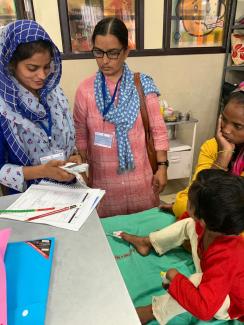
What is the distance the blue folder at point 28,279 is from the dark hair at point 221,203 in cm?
49

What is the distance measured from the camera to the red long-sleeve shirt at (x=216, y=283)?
33.9 inches

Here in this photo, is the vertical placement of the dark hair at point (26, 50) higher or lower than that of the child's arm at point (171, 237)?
higher

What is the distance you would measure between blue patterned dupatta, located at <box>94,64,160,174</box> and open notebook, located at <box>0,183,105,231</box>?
1.74ft

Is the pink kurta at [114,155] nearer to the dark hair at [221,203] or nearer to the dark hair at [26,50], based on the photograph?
the dark hair at [26,50]

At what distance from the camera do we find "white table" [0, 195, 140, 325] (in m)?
0.55

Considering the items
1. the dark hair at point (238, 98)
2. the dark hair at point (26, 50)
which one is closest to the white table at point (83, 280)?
the dark hair at point (26, 50)

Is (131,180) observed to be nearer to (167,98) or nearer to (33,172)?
(33,172)

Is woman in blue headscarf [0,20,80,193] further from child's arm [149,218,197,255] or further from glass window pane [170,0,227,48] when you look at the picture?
glass window pane [170,0,227,48]

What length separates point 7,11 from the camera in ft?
6.91

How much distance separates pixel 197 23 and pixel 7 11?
167 cm

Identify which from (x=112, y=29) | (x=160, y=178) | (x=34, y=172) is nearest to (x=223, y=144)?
(x=160, y=178)

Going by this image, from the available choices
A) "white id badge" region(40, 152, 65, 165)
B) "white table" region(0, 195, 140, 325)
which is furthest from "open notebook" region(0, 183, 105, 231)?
"white id badge" region(40, 152, 65, 165)

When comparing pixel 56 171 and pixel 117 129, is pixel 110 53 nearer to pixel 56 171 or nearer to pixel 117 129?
pixel 117 129

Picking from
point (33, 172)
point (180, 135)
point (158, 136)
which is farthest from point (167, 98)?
point (33, 172)
